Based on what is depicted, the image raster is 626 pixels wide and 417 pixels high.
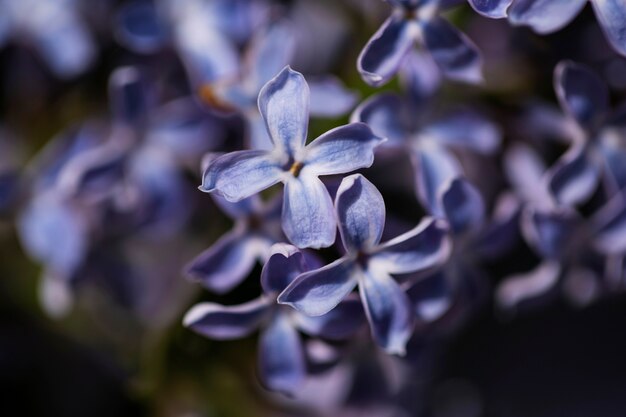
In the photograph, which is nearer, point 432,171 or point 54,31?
point 432,171

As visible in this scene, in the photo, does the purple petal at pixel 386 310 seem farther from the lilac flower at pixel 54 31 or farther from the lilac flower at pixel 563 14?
the lilac flower at pixel 54 31

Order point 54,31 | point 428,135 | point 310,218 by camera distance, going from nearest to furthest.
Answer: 1. point 310,218
2. point 428,135
3. point 54,31

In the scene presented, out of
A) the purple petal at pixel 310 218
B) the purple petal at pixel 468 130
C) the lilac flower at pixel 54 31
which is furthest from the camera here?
the lilac flower at pixel 54 31

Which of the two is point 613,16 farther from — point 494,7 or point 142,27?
point 142,27

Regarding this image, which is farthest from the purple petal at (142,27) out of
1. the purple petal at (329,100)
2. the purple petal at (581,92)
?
the purple petal at (581,92)

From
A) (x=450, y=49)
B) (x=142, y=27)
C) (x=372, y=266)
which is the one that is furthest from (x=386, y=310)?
(x=142, y=27)

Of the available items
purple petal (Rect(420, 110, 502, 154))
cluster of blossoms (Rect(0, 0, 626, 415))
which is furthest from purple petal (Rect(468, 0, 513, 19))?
purple petal (Rect(420, 110, 502, 154))

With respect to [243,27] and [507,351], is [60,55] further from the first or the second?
[507,351]
